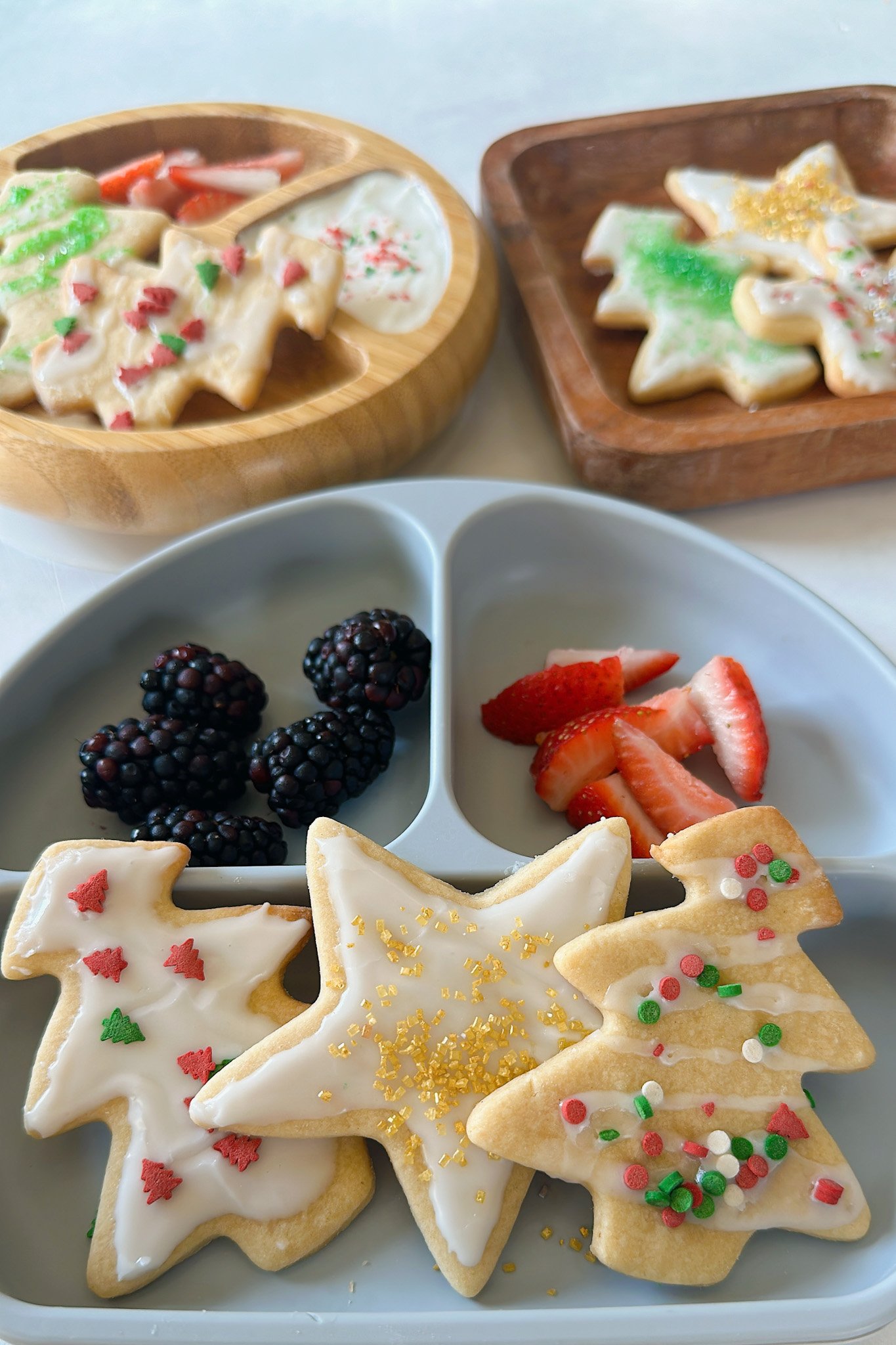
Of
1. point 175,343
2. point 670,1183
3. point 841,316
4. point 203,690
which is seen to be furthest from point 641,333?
point 670,1183

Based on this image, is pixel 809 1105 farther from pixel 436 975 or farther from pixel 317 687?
pixel 317 687

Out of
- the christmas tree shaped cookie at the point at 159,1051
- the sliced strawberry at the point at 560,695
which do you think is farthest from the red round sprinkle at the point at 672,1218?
the sliced strawberry at the point at 560,695

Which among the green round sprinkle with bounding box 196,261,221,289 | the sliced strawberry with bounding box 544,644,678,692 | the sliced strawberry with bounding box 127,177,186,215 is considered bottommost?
the sliced strawberry with bounding box 544,644,678,692

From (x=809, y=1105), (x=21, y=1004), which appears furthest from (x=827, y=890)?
(x=21, y=1004)

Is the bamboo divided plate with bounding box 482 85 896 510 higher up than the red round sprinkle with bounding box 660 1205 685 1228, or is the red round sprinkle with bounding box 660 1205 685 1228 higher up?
→ the bamboo divided plate with bounding box 482 85 896 510

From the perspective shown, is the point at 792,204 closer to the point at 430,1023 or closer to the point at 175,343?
the point at 175,343

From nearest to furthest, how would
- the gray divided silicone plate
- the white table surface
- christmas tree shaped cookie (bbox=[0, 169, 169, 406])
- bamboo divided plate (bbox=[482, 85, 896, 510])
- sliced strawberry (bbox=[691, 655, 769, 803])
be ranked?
1. the gray divided silicone plate
2. sliced strawberry (bbox=[691, 655, 769, 803])
3. bamboo divided plate (bbox=[482, 85, 896, 510])
4. christmas tree shaped cookie (bbox=[0, 169, 169, 406])
5. the white table surface

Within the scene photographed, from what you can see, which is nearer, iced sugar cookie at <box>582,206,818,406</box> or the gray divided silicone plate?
the gray divided silicone plate

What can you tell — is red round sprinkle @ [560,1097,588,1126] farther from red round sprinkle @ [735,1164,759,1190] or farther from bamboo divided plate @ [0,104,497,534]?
bamboo divided plate @ [0,104,497,534]

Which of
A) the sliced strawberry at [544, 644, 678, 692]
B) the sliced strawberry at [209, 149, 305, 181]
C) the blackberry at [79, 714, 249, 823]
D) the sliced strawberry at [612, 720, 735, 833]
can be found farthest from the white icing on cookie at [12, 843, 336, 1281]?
the sliced strawberry at [209, 149, 305, 181]
